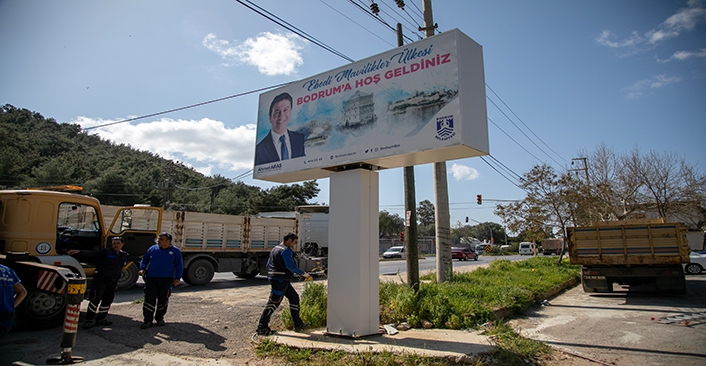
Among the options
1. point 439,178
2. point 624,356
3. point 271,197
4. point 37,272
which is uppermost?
point 271,197

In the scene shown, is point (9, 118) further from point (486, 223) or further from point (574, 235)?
point (486, 223)

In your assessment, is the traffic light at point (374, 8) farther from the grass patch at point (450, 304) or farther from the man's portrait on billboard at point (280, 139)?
the grass patch at point (450, 304)

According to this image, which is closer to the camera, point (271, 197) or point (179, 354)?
point (179, 354)

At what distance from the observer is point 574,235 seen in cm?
1221

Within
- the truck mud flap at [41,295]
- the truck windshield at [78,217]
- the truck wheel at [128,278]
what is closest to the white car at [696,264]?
the truck wheel at [128,278]

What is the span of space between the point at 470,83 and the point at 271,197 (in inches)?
2127

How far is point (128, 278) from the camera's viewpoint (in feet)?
36.8

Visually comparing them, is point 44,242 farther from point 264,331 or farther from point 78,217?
point 264,331

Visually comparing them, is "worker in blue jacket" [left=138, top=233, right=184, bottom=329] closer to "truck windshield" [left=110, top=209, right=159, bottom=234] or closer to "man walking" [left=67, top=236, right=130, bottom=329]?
"man walking" [left=67, top=236, right=130, bottom=329]

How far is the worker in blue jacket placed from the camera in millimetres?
6777

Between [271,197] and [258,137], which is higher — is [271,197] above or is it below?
above

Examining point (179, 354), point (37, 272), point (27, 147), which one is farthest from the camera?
point (27, 147)

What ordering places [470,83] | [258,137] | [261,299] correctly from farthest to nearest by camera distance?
[261,299] < [258,137] < [470,83]

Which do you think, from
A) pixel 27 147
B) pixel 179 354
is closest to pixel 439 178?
pixel 179 354
